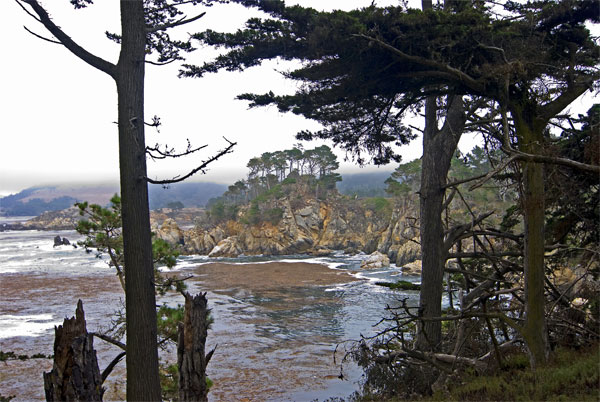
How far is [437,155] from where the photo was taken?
7.41m

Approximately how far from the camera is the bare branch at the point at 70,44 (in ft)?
17.0

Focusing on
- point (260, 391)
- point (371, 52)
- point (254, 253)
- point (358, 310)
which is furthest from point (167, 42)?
point (254, 253)

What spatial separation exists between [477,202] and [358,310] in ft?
88.9

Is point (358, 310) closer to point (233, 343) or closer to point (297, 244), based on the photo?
point (233, 343)

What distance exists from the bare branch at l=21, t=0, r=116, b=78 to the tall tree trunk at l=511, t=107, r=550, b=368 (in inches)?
192

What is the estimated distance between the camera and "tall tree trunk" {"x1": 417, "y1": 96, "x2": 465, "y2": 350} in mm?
7262

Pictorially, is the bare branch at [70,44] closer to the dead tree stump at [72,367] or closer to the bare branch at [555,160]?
the dead tree stump at [72,367]

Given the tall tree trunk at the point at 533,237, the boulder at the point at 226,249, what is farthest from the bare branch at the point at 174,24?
the boulder at the point at 226,249

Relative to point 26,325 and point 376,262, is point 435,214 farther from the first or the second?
point 376,262

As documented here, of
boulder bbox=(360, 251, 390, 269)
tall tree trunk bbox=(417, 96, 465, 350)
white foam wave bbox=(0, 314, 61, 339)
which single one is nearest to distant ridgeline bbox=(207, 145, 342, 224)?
boulder bbox=(360, 251, 390, 269)

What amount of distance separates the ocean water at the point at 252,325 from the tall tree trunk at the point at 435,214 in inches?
75.5

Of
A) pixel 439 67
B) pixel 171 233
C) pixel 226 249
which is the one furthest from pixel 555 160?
pixel 171 233

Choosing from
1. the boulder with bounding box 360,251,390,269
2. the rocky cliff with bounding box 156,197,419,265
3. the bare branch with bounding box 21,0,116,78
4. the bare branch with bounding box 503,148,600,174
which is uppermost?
the bare branch with bounding box 21,0,116,78

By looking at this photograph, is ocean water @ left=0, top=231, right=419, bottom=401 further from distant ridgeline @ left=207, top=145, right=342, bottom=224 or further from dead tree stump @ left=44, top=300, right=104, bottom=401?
distant ridgeline @ left=207, top=145, right=342, bottom=224
